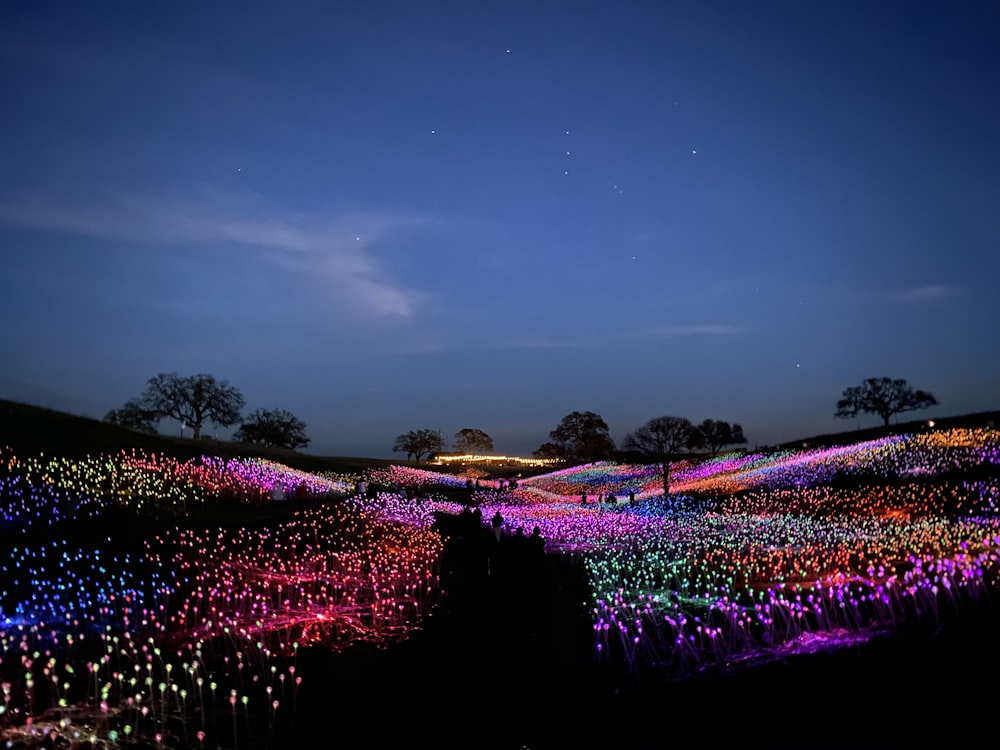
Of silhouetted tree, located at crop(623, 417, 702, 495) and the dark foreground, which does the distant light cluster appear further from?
silhouetted tree, located at crop(623, 417, 702, 495)

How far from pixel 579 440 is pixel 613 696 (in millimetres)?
61985

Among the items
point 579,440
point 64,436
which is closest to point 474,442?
point 579,440

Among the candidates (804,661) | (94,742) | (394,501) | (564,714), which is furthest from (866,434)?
(94,742)

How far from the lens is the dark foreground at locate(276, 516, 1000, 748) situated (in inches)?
200

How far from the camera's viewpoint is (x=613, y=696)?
5992mm

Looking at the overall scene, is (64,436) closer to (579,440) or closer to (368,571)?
(368,571)

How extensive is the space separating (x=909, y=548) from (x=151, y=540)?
579 inches

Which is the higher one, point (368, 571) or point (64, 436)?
point (64, 436)

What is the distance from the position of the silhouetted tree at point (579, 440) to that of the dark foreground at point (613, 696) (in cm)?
5790

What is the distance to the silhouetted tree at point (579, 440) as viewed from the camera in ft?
214

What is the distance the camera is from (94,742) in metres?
5.12

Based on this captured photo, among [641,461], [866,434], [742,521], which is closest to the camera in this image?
[742,521]

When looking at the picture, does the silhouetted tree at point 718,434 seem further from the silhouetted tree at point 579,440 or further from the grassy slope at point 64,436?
the grassy slope at point 64,436

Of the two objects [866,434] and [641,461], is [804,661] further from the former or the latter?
[641,461]
